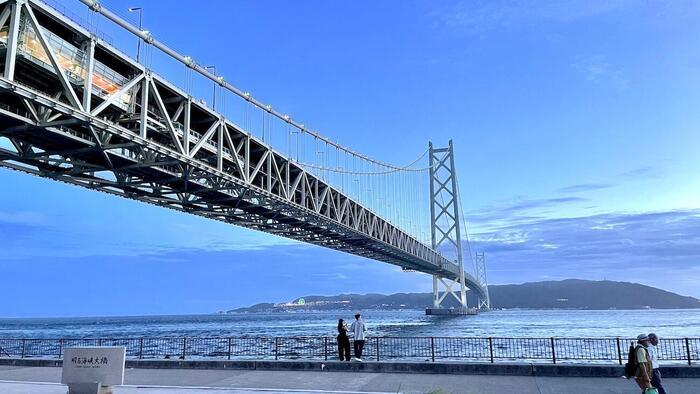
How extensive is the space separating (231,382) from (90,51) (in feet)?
42.0

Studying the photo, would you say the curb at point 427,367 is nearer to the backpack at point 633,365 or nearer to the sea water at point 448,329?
the backpack at point 633,365

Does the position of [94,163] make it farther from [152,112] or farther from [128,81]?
[128,81]

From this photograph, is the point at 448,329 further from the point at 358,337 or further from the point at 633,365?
the point at 633,365

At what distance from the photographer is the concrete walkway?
1192 cm

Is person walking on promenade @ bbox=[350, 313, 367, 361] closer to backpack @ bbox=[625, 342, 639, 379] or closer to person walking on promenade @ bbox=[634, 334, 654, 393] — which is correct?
backpack @ bbox=[625, 342, 639, 379]

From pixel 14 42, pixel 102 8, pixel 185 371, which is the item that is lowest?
pixel 185 371

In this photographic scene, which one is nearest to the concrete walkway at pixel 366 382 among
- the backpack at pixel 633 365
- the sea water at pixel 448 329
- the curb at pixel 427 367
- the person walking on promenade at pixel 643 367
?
the curb at pixel 427 367

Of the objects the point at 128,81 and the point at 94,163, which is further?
the point at 94,163

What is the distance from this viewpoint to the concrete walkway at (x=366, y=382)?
11.9m

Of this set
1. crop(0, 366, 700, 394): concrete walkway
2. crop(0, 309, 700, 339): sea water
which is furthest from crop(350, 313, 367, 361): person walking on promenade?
crop(0, 309, 700, 339): sea water

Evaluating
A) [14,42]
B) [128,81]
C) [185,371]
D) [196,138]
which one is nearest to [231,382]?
[185,371]

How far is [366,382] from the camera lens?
518 inches

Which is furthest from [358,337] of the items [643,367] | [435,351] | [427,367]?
[435,351]

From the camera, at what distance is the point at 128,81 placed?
874 inches
